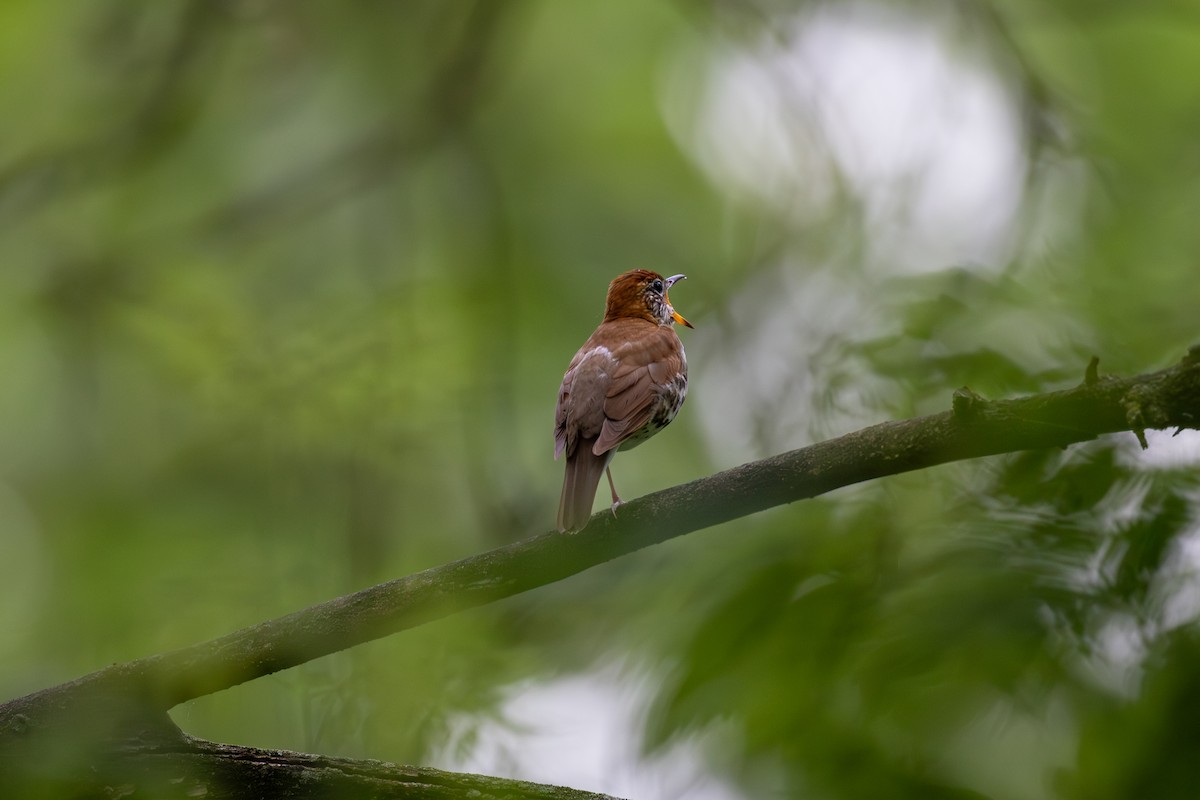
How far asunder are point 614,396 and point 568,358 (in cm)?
140

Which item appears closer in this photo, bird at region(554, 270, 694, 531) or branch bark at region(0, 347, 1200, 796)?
branch bark at region(0, 347, 1200, 796)

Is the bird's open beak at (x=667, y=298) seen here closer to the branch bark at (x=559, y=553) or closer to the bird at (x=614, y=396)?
the bird at (x=614, y=396)

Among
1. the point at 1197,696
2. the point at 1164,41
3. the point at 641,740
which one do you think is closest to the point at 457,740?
the point at 641,740

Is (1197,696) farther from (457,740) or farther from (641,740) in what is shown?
(457,740)

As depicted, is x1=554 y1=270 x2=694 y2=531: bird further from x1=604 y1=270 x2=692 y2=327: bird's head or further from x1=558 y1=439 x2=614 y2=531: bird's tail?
x1=604 y1=270 x2=692 y2=327: bird's head

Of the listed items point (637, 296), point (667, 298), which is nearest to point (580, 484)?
point (637, 296)

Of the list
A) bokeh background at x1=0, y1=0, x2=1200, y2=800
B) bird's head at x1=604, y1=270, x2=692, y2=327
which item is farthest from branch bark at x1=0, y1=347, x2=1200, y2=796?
bird's head at x1=604, y1=270, x2=692, y2=327

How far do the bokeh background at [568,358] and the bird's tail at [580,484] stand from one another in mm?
289

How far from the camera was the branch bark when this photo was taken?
1.77 meters

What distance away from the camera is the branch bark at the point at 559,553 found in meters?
1.77

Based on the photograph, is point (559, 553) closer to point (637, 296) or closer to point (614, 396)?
point (614, 396)

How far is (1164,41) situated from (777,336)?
5.85ft

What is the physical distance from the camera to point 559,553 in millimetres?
3207

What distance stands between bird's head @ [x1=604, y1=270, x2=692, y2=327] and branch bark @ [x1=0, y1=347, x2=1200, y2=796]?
2624 millimetres
